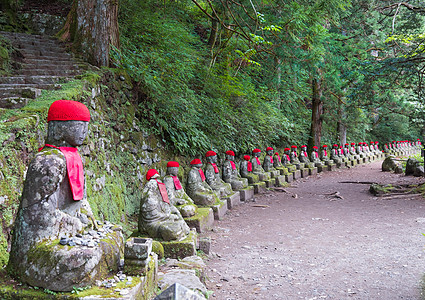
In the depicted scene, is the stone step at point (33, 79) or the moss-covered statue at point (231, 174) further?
the moss-covered statue at point (231, 174)

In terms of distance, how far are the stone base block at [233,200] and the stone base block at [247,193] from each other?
9.8 inches

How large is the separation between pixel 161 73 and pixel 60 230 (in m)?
5.31

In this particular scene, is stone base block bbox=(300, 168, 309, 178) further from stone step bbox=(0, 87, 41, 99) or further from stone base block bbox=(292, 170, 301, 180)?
stone step bbox=(0, 87, 41, 99)

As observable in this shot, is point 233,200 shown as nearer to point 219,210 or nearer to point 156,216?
point 219,210

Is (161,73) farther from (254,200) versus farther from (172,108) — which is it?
(254,200)

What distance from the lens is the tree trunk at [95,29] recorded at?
268 inches

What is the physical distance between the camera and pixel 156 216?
461 cm

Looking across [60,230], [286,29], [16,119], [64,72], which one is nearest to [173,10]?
[286,29]

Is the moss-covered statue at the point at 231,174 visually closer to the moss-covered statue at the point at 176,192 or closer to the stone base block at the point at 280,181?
the stone base block at the point at 280,181

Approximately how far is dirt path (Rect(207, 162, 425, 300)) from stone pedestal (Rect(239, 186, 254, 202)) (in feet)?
1.36

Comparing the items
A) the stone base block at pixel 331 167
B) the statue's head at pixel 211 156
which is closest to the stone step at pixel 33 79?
the statue's head at pixel 211 156

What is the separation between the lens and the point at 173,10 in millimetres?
11250

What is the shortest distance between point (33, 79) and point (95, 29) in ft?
5.98

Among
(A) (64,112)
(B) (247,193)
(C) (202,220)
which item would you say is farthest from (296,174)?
(A) (64,112)
